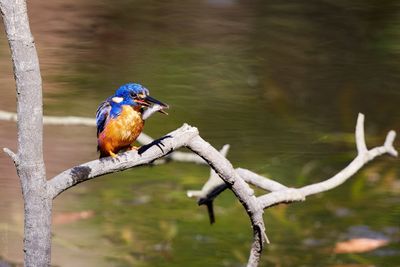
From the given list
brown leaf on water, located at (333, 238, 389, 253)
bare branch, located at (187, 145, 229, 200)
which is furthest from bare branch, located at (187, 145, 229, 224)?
brown leaf on water, located at (333, 238, 389, 253)

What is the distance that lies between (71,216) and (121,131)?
1.27 m

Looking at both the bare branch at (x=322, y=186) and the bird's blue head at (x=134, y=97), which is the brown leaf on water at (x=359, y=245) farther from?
the bird's blue head at (x=134, y=97)

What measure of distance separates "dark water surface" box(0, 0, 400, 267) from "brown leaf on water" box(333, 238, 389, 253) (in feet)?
0.05

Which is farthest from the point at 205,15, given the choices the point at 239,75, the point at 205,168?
the point at 205,168

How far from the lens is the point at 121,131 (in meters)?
1.36

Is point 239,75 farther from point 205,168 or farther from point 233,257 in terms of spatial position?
point 233,257

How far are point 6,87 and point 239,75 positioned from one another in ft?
2.23

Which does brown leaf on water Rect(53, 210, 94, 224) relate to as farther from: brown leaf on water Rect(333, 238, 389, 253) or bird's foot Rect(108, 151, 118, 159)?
bird's foot Rect(108, 151, 118, 159)

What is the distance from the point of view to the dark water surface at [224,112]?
2541 millimetres

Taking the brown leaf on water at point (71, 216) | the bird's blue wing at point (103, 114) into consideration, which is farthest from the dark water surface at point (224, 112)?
the bird's blue wing at point (103, 114)

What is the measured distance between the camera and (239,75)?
3.40m

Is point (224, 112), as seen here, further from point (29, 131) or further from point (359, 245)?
point (29, 131)

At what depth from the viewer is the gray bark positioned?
1.26 m

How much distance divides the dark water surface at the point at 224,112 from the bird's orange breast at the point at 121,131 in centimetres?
106
